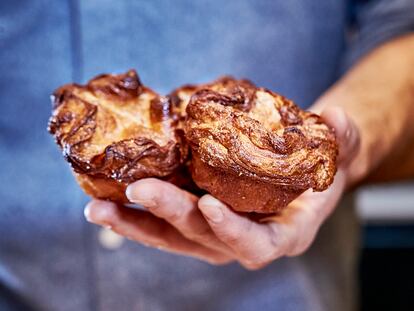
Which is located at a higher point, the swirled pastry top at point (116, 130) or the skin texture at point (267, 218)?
the swirled pastry top at point (116, 130)

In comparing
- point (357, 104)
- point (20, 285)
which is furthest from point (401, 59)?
point (20, 285)

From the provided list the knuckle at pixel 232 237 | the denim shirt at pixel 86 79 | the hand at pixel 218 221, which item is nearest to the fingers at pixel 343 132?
the hand at pixel 218 221

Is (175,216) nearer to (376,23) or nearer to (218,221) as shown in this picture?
(218,221)

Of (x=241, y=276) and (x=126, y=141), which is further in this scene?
(x=241, y=276)

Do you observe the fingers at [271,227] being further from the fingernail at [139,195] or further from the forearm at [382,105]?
the forearm at [382,105]

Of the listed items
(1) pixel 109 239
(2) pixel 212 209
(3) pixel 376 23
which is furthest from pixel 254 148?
(3) pixel 376 23

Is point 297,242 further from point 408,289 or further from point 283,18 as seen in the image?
point 408,289
